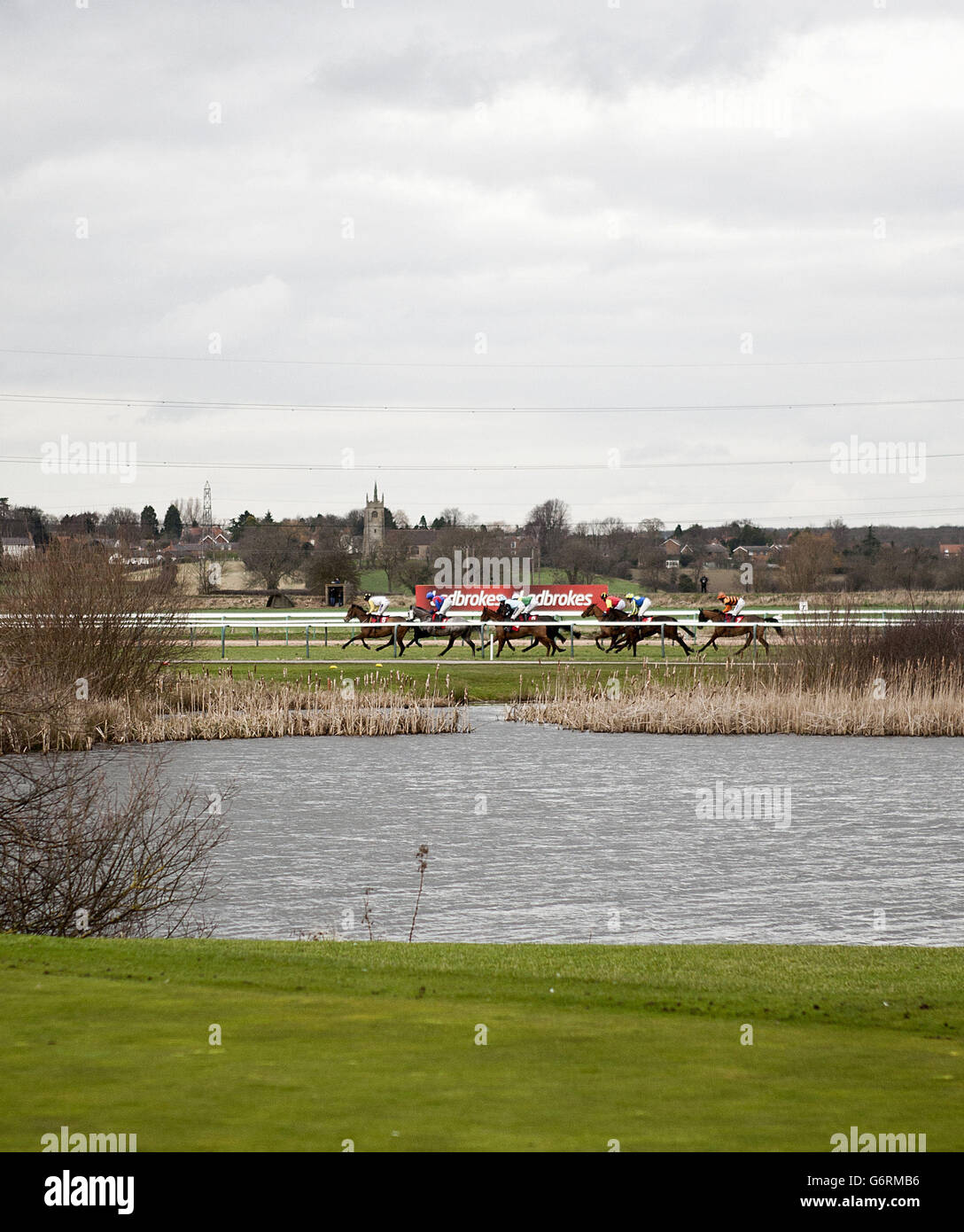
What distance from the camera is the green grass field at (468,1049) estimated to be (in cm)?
558

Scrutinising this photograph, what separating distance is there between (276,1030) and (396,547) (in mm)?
82387

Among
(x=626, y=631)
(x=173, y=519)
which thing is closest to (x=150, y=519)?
(x=173, y=519)

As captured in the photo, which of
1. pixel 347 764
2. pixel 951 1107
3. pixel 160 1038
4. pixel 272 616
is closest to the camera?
pixel 951 1107

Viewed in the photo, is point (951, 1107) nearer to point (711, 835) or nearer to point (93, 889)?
point (93, 889)

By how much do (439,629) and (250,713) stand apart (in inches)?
612

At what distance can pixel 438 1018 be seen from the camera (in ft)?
26.0

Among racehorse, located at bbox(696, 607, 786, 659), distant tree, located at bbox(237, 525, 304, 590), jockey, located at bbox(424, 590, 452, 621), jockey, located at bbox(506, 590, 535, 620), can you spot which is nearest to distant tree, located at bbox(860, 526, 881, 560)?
distant tree, located at bbox(237, 525, 304, 590)

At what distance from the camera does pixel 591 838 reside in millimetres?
20703

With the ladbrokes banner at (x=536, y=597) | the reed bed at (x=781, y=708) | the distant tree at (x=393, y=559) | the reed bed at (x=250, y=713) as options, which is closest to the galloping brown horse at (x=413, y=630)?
the ladbrokes banner at (x=536, y=597)

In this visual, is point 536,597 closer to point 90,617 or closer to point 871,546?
point 90,617

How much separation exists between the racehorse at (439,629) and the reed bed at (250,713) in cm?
828

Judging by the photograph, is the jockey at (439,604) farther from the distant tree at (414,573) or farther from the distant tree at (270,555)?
the distant tree at (270,555)

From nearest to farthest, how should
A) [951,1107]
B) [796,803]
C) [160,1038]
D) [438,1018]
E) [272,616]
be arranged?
[951,1107] → [160,1038] → [438,1018] → [796,803] → [272,616]

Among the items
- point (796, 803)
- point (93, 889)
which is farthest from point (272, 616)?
point (93, 889)
